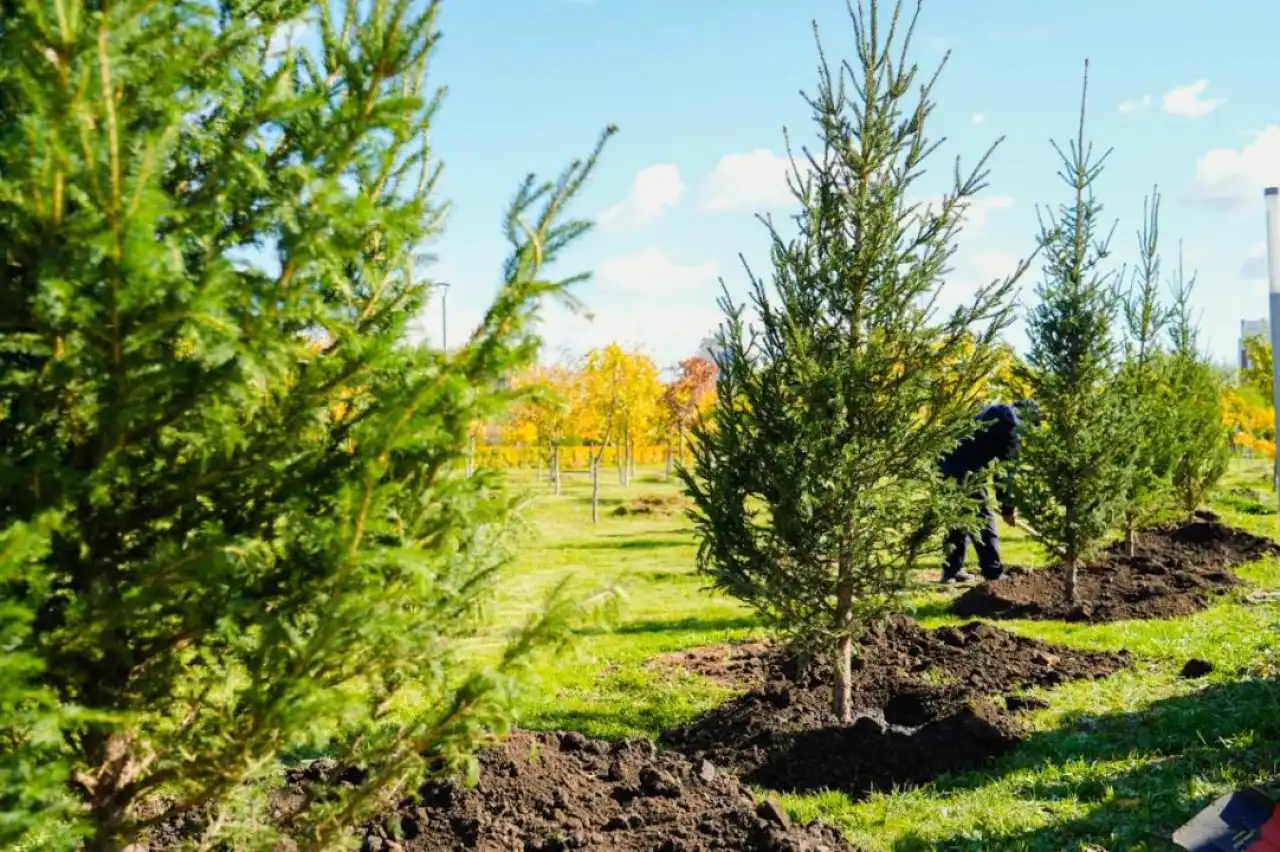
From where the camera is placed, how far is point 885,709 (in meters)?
7.13

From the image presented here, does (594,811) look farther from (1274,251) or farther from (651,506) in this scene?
(651,506)

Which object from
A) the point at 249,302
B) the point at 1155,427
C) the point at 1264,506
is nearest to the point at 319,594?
the point at 249,302

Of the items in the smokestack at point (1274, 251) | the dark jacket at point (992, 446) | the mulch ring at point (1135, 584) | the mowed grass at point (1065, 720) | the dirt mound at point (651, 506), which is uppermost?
the smokestack at point (1274, 251)

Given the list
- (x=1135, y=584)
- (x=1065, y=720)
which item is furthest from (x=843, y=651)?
(x=1135, y=584)

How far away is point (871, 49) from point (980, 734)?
4.53 m

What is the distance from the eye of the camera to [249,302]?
2463mm

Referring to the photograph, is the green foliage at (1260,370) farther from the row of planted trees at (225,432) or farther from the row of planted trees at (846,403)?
the row of planted trees at (225,432)

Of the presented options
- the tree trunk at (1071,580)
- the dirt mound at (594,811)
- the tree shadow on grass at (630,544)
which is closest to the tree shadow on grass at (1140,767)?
the dirt mound at (594,811)

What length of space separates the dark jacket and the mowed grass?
64.5 inches

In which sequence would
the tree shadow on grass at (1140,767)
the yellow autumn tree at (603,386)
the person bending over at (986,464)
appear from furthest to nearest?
the yellow autumn tree at (603,386), the person bending over at (986,464), the tree shadow on grass at (1140,767)

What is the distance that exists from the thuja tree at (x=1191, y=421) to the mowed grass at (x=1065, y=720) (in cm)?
302

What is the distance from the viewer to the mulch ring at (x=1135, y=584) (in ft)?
34.3

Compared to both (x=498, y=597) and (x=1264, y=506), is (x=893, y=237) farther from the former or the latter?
(x=1264, y=506)

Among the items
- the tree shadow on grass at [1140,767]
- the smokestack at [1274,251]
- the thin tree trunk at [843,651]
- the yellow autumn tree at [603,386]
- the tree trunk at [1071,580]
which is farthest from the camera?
the yellow autumn tree at [603,386]
